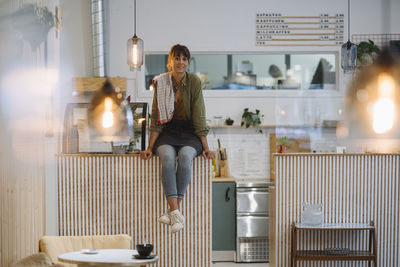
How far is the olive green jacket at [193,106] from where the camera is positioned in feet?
15.7

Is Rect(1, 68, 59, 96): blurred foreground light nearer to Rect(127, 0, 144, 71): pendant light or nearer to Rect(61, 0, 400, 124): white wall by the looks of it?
Rect(127, 0, 144, 71): pendant light

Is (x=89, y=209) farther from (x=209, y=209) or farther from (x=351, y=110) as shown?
(x=351, y=110)

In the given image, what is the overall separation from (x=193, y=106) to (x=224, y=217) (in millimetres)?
2409

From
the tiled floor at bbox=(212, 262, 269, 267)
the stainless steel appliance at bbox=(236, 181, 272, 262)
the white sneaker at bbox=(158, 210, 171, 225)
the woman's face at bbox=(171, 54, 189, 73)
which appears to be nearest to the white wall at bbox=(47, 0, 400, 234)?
the stainless steel appliance at bbox=(236, 181, 272, 262)

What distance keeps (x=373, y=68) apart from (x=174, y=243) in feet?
9.53

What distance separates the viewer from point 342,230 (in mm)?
5531

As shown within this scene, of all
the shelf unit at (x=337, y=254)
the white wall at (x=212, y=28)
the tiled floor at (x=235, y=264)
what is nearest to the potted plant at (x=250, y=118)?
the white wall at (x=212, y=28)

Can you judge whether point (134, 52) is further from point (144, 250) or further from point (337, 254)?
point (144, 250)

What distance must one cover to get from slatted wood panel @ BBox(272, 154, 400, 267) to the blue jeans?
1237 millimetres

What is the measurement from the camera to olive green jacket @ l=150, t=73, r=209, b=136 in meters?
4.79

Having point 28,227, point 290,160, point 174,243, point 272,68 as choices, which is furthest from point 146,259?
point 272,68

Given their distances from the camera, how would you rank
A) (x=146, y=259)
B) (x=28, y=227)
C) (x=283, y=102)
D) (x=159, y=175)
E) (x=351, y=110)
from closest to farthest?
1. (x=351, y=110)
2. (x=146, y=259)
3. (x=28, y=227)
4. (x=159, y=175)
5. (x=283, y=102)

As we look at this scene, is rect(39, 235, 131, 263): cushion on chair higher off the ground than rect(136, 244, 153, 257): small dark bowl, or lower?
lower

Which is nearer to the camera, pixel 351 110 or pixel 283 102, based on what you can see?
pixel 351 110
